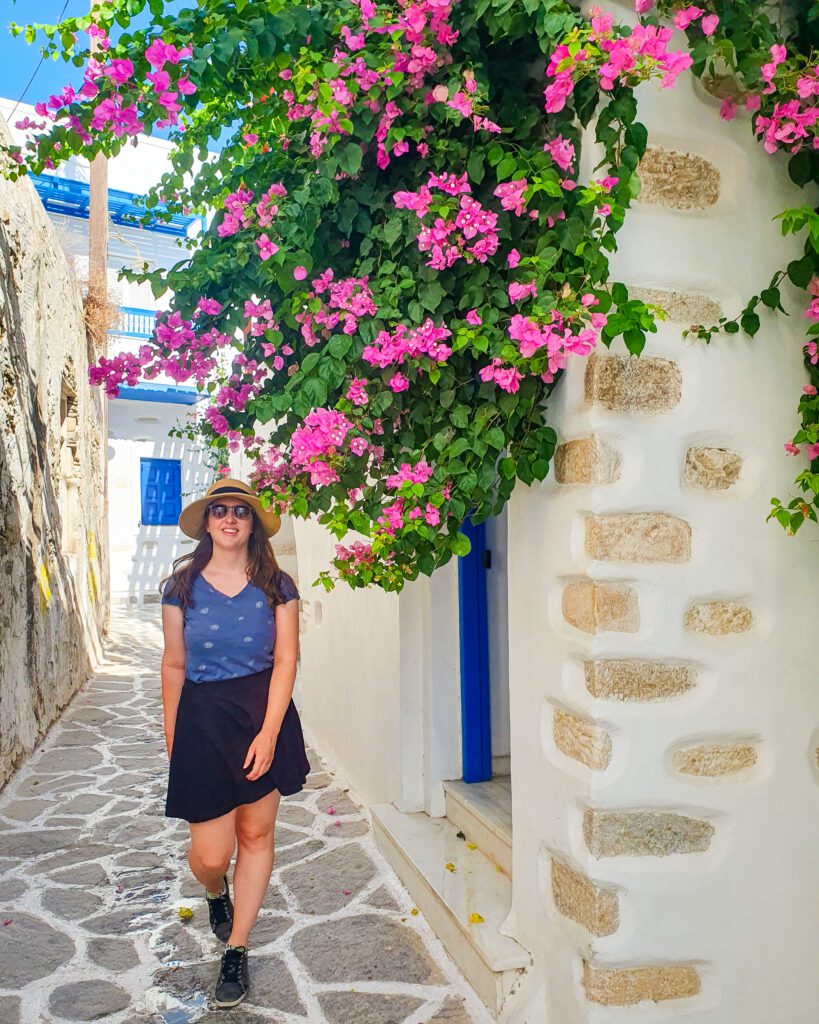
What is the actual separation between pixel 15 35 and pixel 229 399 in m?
1.27

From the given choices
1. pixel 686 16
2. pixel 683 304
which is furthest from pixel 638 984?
pixel 686 16

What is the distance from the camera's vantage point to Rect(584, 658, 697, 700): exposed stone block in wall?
218 centimetres

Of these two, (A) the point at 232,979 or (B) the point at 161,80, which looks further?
(A) the point at 232,979

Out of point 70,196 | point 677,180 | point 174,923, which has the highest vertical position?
point 70,196

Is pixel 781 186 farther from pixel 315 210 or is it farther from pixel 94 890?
pixel 94 890

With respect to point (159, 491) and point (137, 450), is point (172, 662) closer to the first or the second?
point (159, 491)

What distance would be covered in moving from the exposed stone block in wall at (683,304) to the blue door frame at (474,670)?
1.91 m

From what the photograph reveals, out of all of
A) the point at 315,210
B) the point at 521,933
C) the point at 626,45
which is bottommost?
the point at 521,933

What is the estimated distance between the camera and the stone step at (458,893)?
2531mm

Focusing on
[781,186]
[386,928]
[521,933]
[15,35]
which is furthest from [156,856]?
[781,186]

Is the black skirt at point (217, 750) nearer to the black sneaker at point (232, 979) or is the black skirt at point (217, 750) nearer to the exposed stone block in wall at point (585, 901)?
the black sneaker at point (232, 979)

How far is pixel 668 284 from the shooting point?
2.20m

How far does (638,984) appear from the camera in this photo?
2.20 m

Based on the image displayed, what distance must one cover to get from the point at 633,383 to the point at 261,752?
1.58 metres
